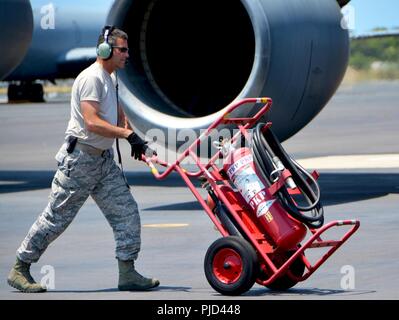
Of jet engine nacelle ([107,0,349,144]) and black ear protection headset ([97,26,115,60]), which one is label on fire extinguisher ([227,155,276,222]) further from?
jet engine nacelle ([107,0,349,144])

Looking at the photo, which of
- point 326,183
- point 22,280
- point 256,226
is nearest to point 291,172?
point 256,226

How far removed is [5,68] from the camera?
16156 millimetres

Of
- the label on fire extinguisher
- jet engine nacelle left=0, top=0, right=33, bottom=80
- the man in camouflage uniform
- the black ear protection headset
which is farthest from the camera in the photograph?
jet engine nacelle left=0, top=0, right=33, bottom=80

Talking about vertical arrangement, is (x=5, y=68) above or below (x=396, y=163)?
above

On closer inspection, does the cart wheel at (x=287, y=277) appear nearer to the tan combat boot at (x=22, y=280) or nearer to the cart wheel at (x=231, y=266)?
the cart wheel at (x=231, y=266)

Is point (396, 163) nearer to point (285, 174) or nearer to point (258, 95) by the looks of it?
point (258, 95)

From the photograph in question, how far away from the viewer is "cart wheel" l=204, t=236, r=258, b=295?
8.84 meters

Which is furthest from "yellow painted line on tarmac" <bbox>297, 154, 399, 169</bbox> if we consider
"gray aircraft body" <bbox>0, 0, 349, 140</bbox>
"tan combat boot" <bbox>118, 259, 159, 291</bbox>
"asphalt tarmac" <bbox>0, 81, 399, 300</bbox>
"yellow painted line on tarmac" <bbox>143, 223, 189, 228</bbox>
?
"tan combat boot" <bbox>118, 259, 159, 291</bbox>

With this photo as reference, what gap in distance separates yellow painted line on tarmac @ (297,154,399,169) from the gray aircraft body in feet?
8.64

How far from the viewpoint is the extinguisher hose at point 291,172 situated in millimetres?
8961

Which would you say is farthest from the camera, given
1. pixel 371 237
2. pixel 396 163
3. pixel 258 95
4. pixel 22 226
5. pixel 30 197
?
→ pixel 396 163

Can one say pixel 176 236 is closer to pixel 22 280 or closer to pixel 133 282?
pixel 133 282

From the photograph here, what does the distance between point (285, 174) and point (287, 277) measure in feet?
2.26
